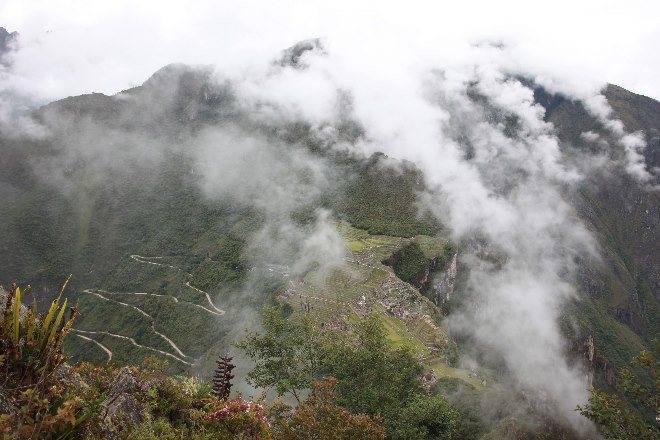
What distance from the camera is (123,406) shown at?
6762 mm

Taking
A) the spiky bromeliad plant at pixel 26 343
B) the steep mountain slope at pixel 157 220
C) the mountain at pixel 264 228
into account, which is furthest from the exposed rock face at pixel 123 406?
the steep mountain slope at pixel 157 220

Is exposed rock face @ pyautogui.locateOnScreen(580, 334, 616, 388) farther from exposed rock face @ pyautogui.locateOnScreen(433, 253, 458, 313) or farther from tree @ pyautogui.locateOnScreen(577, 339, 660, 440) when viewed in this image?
tree @ pyautogui.locateOnScreen(577, 339, 660, 440)

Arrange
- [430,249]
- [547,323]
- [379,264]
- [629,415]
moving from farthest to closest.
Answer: [547,323]
[430,249]
[379,264]
[629,415]

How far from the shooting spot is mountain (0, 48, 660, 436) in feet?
177

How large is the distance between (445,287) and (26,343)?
2643 inches

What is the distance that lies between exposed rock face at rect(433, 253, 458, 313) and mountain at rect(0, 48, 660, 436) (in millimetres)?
529

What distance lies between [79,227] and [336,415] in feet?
372

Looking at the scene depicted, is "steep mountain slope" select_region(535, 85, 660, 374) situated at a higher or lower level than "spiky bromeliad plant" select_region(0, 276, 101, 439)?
Answer: lower

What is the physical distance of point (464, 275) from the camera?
246ft

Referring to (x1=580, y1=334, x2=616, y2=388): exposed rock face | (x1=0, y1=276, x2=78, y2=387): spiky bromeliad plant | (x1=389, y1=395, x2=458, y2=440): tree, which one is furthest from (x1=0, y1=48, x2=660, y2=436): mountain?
(x1=0, y1=276, x2=78, y2=387): spiky bromeliad plant

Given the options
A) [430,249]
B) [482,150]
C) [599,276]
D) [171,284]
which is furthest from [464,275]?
[482,150]

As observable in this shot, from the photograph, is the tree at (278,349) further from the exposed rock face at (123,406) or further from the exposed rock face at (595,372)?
the exposed rock face at (595,372)

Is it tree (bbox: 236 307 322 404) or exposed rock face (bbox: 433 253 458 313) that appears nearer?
tree (bbox: 236 307 322 404)

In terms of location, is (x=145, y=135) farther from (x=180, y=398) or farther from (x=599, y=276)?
(x=599, y=276)
